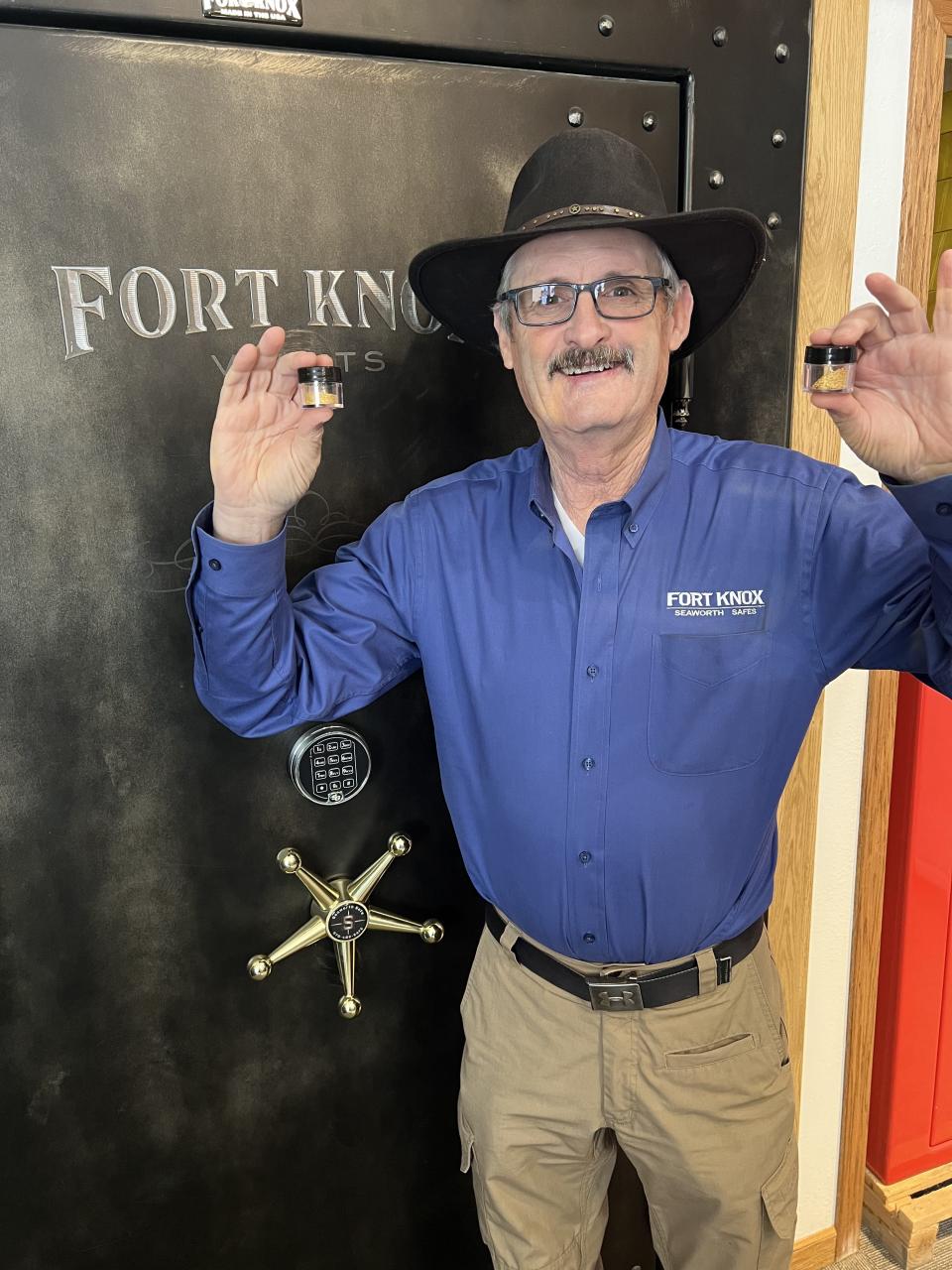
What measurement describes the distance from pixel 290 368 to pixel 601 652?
48 cm

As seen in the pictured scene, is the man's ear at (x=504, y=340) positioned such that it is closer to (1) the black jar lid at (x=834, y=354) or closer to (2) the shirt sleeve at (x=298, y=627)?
(2) the shirt sleeve at (x=298, y=627)

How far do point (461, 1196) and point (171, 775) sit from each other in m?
0.82

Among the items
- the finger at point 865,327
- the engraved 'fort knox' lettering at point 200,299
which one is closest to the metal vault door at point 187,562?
the engraved 'fort knox' lettering at point 200,299

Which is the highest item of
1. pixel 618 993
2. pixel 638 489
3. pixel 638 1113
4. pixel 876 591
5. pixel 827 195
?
pixel 827 195

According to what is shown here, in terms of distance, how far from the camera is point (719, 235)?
46.0 inches

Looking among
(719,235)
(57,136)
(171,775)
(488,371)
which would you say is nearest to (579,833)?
(171,775)

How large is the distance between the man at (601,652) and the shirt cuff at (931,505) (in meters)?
0.12

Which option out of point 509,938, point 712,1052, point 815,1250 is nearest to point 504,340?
point 509,938

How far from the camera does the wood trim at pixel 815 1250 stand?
1.89m

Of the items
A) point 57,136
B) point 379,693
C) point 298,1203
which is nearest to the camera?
point 57,136

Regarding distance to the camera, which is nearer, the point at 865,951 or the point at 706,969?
the point at 706,969

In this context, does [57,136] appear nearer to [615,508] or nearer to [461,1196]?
[615,508]

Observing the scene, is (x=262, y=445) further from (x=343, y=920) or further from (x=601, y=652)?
(x=343, y=920)

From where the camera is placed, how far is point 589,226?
3.50ft
